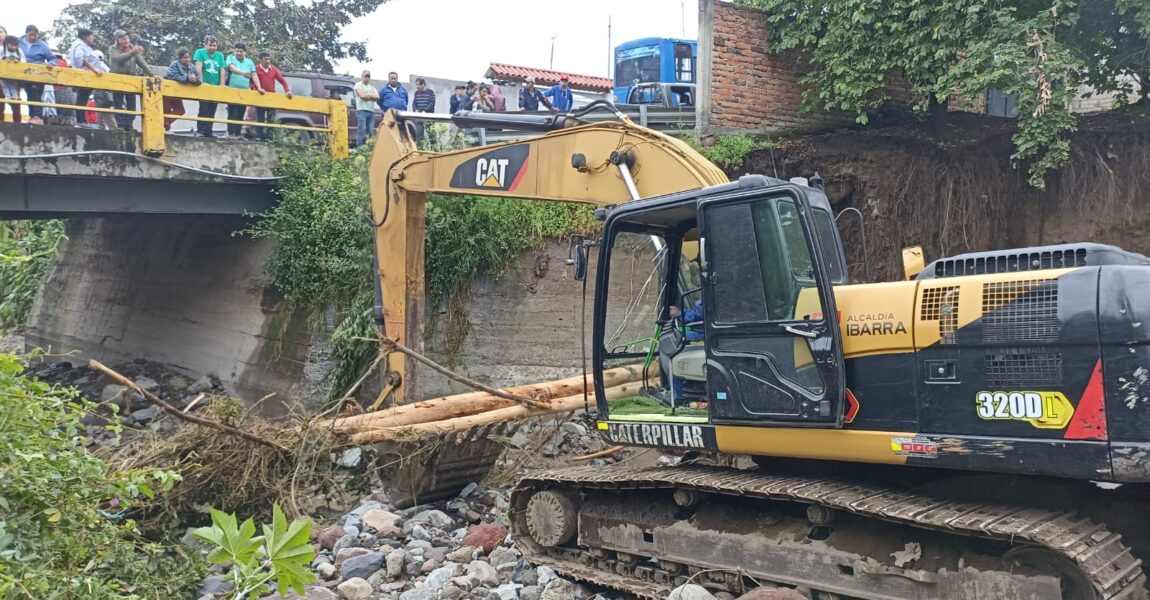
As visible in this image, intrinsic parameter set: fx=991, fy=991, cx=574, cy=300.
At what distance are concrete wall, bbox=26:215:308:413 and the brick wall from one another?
20.1 ft

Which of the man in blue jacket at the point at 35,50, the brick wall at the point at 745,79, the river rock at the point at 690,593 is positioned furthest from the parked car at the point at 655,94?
the river rock at the point at 690,593

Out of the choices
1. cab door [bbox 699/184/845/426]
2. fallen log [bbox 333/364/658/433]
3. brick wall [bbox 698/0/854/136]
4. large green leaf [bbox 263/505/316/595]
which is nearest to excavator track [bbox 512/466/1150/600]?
cab door [bbox 699/184/845/426]

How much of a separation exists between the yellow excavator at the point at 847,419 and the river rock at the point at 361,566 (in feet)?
3.41

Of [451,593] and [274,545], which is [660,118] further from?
[274,545]

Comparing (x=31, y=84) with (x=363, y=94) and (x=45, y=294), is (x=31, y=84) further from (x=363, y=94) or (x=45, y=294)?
(x=45, y=294)

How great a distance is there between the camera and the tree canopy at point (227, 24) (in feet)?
84.8

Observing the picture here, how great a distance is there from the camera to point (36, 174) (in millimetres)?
11656

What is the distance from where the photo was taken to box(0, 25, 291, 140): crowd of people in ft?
42.3

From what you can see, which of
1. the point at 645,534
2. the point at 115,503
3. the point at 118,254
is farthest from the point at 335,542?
the point at 118,254

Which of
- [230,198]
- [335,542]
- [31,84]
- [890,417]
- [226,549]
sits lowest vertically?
[335,542]

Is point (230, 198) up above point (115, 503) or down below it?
above

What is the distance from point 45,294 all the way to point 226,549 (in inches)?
667

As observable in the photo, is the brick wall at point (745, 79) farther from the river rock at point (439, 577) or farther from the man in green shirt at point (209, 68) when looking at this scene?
the river rock at point (439, 577)

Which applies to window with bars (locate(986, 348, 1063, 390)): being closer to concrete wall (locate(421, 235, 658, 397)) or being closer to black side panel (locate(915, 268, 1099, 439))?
black side panel (locate(915, 268, 1099, 439))
